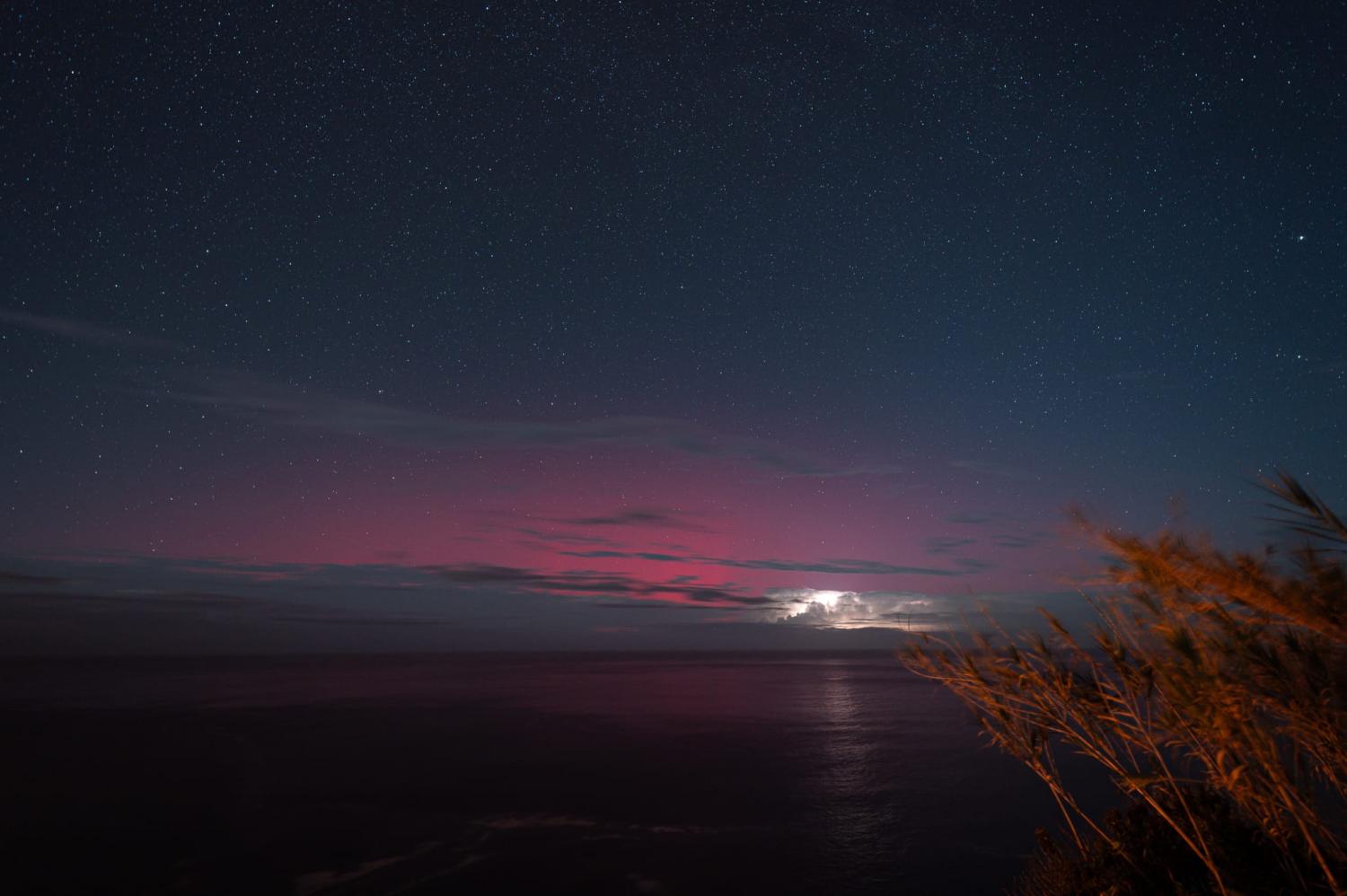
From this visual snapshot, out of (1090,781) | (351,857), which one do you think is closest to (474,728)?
(351,857)

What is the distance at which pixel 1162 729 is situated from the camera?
591 cm

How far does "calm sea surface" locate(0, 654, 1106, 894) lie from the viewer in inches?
674

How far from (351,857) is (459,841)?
8.66 ft

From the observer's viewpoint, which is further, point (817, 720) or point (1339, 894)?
point (817, 720)

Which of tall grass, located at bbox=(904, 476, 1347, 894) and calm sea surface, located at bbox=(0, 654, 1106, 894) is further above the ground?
tall grass, located at bbox=(904, 476, 1347, 894)

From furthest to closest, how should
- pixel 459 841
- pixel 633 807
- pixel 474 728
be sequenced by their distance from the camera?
pixel 474 728, pixel 633 807, pixel 459 841

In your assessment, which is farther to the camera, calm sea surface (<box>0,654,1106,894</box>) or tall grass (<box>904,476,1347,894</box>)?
calm sea surface (<box>0,654,1106,894</box>)

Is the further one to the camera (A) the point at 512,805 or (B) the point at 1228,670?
(A) the point at 512,805

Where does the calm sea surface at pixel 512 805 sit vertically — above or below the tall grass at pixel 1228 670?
below

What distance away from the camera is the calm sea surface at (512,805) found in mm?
17125

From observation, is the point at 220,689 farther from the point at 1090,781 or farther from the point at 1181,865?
the point at 1181,865

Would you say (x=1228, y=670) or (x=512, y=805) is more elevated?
(x=1228, y=670)

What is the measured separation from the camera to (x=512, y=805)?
79.1ft

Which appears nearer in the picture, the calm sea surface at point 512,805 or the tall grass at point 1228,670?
the tall grass at point 1228,670
